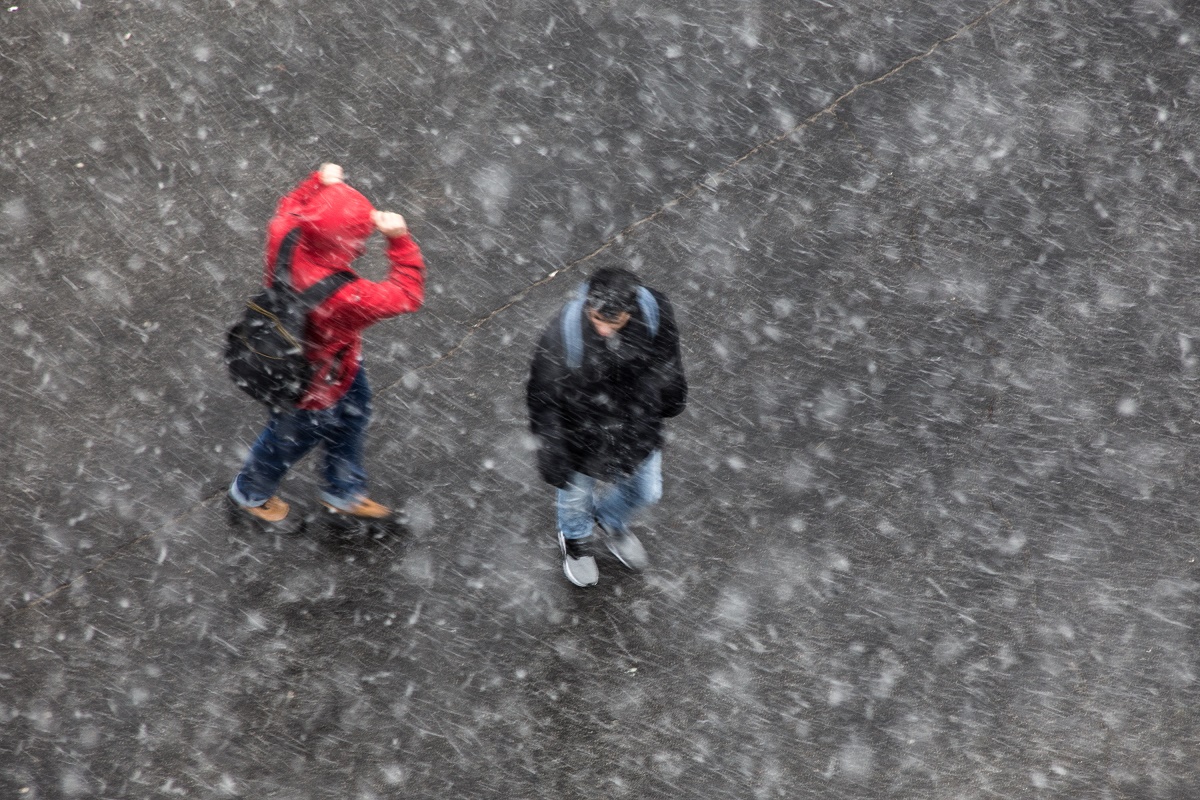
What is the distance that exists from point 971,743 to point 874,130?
314 centimetres

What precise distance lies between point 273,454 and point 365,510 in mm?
558

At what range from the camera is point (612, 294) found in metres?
3.58

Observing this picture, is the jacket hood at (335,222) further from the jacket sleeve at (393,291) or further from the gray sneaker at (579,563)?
the gray sneaker at (579,563)

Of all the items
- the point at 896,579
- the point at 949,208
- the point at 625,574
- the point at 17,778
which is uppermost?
the point at 949,208

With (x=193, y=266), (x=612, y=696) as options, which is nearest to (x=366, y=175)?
(x=193, y=266)

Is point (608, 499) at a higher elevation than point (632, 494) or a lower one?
lower

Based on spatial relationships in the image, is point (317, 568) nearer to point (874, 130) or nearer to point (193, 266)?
point (193, 266)

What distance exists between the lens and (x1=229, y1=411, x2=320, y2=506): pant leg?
4.24m

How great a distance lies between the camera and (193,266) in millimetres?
5297

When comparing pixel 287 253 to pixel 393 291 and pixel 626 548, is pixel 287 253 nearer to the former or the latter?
pixel 393 291

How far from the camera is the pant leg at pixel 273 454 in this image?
4.24 m

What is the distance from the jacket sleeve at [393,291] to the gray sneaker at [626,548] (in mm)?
1411

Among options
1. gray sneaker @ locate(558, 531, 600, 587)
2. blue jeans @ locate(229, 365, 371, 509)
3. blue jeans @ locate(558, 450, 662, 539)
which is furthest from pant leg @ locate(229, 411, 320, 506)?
gray sneaker @ locate(558, 531, 600, 587)

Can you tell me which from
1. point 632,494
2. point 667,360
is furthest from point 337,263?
point 632,494
